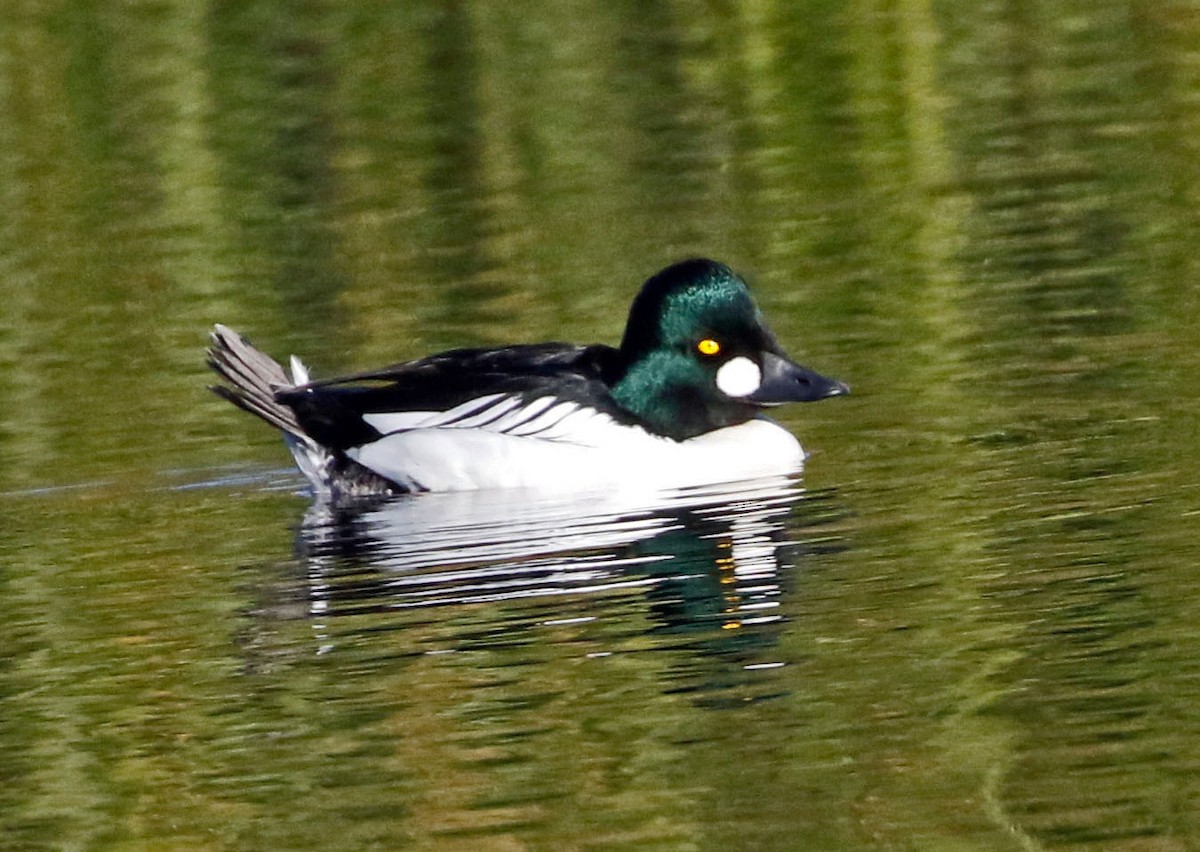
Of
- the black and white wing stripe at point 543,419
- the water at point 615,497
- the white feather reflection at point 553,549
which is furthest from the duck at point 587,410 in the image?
the water at point 615,497

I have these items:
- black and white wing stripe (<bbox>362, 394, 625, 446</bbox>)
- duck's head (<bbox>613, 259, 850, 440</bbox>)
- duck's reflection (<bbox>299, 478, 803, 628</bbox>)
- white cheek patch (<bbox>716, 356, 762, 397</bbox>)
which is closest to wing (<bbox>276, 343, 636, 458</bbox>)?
black and white wing stripe (<bbox>362, 394, 625, 446</bbox>)

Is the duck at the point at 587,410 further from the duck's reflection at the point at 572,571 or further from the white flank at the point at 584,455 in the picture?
the duck's reflection at the point at 572,571

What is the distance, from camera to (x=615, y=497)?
445 inches

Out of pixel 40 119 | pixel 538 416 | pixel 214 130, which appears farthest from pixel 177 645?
pixel 40 119

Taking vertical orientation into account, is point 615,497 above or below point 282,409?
below

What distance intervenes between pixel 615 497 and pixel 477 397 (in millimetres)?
875

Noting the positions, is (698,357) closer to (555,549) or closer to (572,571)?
(555,549)

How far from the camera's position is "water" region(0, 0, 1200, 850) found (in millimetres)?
7316

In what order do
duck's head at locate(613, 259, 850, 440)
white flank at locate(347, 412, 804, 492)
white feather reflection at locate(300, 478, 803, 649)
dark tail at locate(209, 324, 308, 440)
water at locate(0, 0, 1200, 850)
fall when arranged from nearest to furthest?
water at locate(0, 0, 1200, 850) → white feather reflection at locate(300, 478, 803, 649) → white flank at locate(347, 412, 804, 492) → duck's head at locate(613, 259, 850, 440) → dark tail at locate(209, 324, 308, 440)

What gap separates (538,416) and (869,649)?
363 cm

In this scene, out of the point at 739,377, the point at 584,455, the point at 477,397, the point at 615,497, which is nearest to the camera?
the point at 615,497

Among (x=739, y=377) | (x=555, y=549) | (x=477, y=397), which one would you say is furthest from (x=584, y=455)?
(x=555, y=549)

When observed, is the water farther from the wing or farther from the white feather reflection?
the wing

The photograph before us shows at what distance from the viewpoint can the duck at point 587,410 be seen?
11602 millimetres
